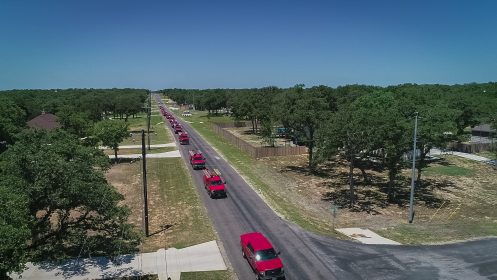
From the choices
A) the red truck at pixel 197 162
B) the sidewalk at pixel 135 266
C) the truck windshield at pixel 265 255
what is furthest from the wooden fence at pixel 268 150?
the truck windshield at pixel 265 255

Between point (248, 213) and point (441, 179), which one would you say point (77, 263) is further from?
point (441, 179)

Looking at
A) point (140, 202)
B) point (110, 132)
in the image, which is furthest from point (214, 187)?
point (110, 132)

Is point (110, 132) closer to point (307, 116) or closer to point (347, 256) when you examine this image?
point (307, 116)

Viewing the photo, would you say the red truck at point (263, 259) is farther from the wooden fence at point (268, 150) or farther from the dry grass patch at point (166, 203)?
the wooden fence at point (268, 150)

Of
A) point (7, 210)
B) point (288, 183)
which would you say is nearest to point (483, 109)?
point (288, 183)

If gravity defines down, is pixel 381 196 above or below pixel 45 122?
below

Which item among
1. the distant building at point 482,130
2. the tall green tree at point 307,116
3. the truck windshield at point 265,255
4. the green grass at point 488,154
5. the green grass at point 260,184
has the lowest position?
the green grass at point 260,184
